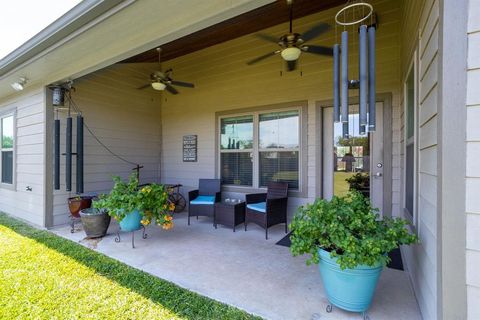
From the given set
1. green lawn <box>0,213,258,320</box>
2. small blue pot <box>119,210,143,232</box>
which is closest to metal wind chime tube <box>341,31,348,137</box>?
green lawn <box>0,213,258,320</box>

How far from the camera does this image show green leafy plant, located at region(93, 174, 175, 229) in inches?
135

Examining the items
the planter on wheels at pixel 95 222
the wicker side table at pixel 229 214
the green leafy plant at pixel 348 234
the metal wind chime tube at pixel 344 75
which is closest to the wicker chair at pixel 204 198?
the wicker side table at pixel 229 214

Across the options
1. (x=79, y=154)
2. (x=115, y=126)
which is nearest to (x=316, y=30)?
(x=79, y=154)

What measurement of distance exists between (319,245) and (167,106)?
17.9ft

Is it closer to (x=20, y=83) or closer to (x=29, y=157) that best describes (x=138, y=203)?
(x=29, y=157)

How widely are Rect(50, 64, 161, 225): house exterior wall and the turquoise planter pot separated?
468 centimetres

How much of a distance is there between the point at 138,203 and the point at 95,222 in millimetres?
932

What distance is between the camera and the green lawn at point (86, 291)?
2027mm

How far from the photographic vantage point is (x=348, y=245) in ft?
5.96

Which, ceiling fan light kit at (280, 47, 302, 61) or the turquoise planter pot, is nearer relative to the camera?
the turquoise planter pot

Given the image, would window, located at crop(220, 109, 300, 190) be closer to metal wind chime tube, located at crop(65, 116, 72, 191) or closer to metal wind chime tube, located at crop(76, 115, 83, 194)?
metal wind chime tube, located at crop(76, 115, 83, 194)

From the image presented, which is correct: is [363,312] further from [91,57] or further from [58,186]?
[58,186]

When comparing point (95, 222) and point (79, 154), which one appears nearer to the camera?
point (95, 222)

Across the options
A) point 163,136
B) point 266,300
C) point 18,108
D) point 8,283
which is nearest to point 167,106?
point 163,136
